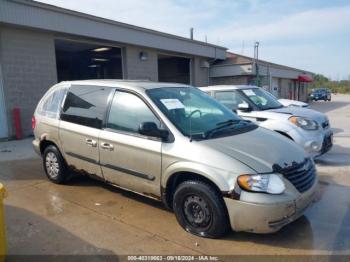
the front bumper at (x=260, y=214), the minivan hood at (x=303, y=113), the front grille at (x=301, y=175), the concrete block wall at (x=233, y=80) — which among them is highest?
the concrete block wall at (x=233, y=80)

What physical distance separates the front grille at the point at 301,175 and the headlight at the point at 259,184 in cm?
20

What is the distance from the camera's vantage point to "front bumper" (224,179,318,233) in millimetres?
3320

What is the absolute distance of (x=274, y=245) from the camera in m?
Answer: 3.55

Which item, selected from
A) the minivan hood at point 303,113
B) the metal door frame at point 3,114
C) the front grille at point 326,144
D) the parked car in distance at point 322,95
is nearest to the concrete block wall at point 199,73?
the metal door frame at point 3,114

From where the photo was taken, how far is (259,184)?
336cm

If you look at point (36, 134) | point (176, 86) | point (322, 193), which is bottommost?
point (322, 193)

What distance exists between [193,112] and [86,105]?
1.73 meters

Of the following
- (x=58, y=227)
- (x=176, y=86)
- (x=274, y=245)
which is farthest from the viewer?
(x=176, y=86)

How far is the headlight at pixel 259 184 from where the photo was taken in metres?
3.36

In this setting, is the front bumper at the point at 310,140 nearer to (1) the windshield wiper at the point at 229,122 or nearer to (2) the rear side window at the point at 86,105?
(1) the windshield wiper at the point at 229,122

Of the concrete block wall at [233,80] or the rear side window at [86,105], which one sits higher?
the concrete block wall at [233,80]

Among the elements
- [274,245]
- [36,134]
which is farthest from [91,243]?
[36,134]

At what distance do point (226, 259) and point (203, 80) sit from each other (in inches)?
709

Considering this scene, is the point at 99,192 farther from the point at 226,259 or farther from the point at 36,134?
the point at 226,259
